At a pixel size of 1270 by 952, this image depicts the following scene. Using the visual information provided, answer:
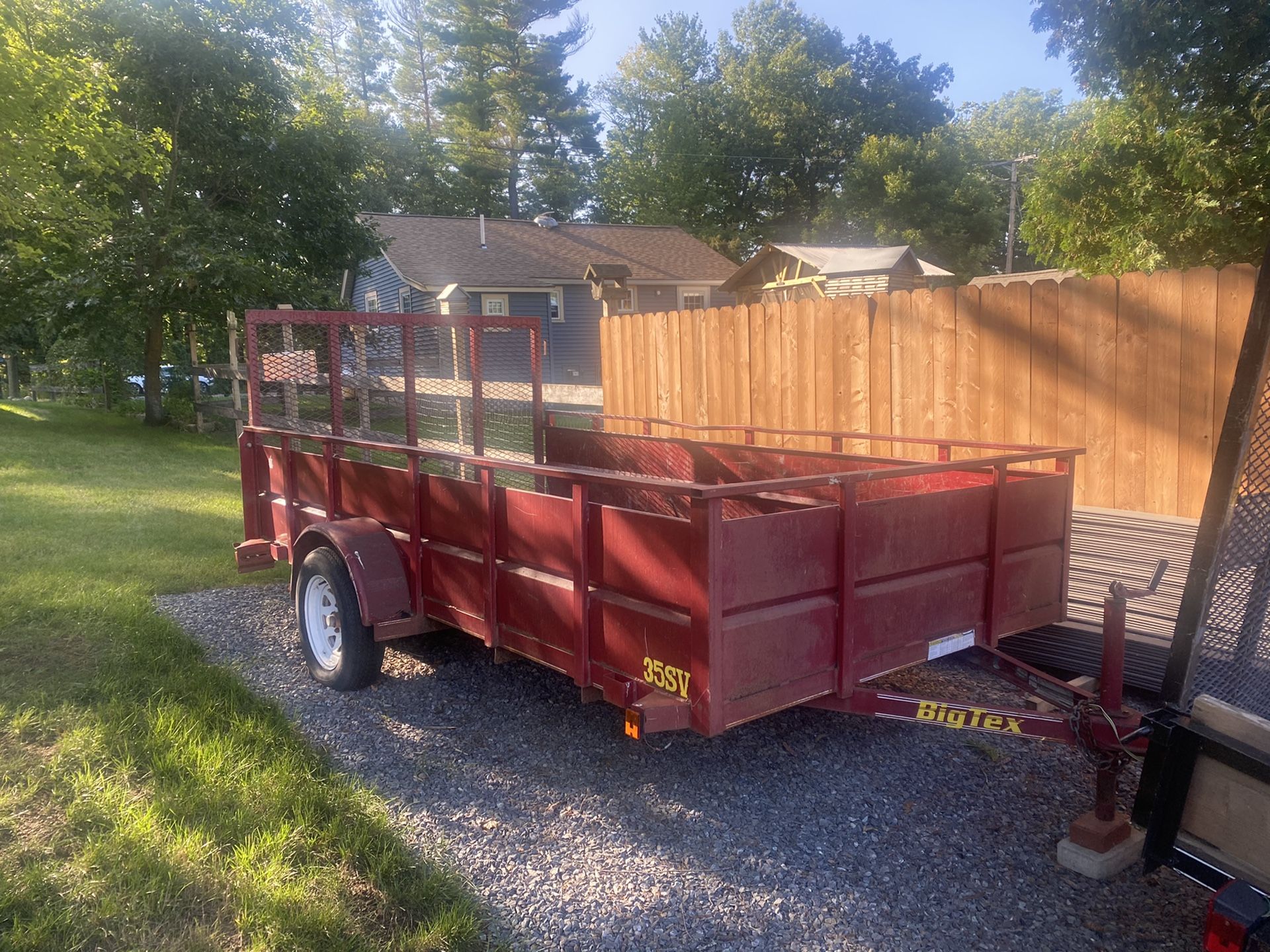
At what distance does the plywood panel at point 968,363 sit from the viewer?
7168 mm

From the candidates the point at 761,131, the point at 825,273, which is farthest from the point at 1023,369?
the point at 761,131

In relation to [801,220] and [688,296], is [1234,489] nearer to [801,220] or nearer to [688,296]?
[688,296]

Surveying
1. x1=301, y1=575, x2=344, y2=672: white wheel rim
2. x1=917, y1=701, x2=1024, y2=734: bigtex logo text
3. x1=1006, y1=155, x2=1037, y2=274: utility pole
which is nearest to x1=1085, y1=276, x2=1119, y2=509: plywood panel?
x1=917, y1=701, x2=1024, y2=734: bigtex logo text

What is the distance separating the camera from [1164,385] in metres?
6.00

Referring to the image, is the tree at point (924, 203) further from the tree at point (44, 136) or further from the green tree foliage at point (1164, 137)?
the tree at point (44, 136)

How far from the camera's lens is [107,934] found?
2986mm

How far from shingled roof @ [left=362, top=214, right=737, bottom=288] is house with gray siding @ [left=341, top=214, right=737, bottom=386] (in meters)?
0.04

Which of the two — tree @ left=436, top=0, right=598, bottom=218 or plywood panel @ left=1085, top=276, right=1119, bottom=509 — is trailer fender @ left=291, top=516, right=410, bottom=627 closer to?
plywood panel @ left=1085, top=276, right=1119, bottom=509

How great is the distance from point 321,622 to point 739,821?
2713 mm

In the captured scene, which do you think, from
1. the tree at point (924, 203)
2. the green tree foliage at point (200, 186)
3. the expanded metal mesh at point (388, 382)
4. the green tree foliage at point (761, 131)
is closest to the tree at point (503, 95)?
the green tree foliage at point (761, 131)

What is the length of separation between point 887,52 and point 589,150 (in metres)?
19.8

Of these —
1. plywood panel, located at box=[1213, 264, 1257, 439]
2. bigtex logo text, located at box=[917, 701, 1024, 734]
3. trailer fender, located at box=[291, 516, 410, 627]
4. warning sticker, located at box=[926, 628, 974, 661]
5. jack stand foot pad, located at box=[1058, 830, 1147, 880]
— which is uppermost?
plywood panel, located at box=[1213, 264, 1257, 439]

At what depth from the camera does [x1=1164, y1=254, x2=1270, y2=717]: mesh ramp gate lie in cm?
257

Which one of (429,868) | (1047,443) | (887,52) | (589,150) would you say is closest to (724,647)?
(429,868)
